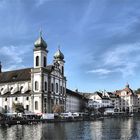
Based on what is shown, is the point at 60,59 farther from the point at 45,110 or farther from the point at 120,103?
the point at 120,103

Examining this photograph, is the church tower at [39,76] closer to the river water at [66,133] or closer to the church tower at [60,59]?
the church tower at [60,59]

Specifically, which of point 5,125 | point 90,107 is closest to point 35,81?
point 5,125

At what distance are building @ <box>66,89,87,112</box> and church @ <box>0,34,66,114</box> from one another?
428 inches

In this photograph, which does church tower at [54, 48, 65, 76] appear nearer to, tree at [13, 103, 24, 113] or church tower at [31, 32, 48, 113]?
church tower at [31, 32, 48, 113]

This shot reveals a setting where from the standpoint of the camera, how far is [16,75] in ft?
375

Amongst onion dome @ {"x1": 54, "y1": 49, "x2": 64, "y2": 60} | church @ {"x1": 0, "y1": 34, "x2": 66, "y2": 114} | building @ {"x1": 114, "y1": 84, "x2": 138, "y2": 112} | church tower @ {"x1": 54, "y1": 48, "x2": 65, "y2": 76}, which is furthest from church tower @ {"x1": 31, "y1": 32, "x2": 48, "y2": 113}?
building @ {"x1": 114, "y1": 84, "x2": 138, "y2": 112}

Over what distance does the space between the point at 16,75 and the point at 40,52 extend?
14647mm

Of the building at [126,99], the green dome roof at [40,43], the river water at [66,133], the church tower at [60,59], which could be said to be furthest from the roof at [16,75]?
the building at [126,99]

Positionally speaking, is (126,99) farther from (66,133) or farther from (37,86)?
(66,133)

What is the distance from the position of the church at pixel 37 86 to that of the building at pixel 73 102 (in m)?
10.9

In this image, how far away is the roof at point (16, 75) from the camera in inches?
4353

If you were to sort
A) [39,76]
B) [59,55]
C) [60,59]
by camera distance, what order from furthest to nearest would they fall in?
[59,55]
[60,59]
[39,76]

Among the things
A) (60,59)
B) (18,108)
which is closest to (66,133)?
(18,108)

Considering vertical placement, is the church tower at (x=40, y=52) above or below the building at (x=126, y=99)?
above
